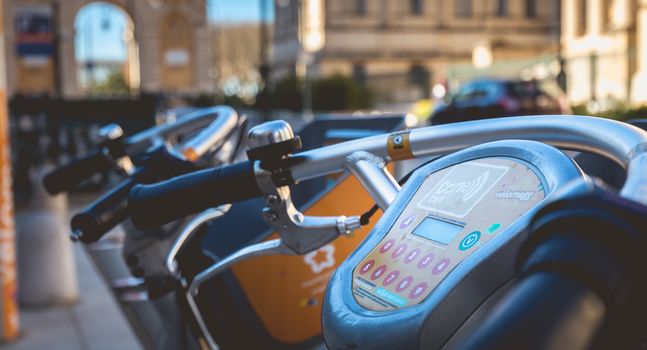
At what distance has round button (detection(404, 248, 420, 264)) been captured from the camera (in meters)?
1.07

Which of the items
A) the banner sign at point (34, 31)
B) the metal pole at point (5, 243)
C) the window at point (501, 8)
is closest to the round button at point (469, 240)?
the metal pole at point (5, 243)

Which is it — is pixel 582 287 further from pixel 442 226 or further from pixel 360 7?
pixel 360 7

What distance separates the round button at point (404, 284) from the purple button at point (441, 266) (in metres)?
0.04

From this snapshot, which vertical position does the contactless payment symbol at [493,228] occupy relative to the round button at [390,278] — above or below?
above

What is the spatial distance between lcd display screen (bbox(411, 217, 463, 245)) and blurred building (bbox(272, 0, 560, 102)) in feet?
164

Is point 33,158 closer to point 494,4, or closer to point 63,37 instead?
point 63,37

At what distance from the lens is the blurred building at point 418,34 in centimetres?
5628

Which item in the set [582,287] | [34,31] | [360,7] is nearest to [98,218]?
[582,287]

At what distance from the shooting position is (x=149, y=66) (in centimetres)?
5588

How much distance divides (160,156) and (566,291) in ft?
4.60

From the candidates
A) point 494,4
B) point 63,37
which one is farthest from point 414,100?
point 63,37

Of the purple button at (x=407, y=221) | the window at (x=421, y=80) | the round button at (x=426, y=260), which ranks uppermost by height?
the purple button at (x=407, y=221)

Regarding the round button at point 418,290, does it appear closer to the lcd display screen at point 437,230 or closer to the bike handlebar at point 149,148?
the lcd display screen at point 437,230

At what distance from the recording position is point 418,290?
1.00m
